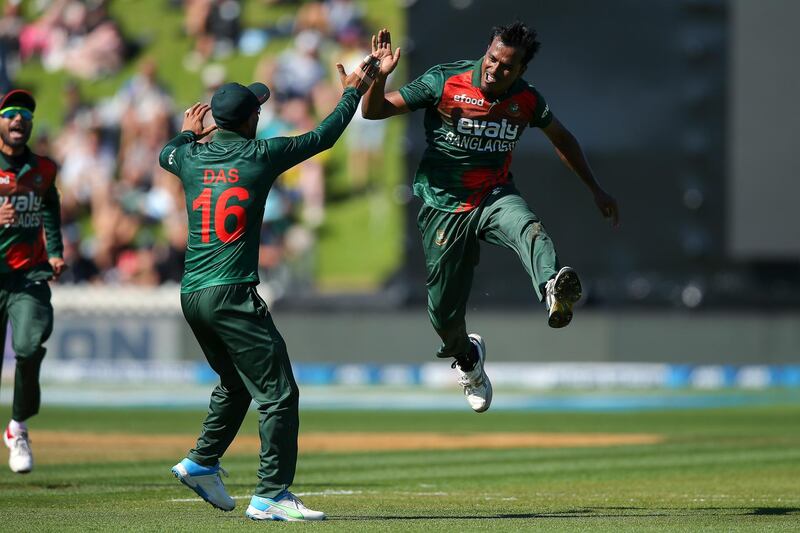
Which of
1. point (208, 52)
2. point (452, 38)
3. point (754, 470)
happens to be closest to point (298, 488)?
point (754, 470)

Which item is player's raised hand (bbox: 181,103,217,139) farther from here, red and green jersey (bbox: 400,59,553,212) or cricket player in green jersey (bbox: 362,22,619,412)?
red and green jersey (bbox: 400,59,553,212)

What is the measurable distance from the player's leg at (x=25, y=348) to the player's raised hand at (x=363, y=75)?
3.49 meters

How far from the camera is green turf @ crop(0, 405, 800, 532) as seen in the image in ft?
27.0

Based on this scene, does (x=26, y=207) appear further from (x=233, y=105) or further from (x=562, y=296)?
(x=562, y=296)

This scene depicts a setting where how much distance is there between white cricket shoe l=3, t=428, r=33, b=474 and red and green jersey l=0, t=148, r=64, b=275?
1319 mm

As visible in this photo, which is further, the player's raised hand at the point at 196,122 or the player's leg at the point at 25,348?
the player's leg at the point at 25,348

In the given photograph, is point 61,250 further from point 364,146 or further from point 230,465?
point 364,146

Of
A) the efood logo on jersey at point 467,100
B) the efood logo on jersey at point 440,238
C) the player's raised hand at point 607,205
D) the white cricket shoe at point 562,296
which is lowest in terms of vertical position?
the white cricket shoe at point 562,296

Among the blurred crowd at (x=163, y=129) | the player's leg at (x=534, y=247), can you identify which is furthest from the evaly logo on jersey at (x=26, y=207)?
the blurred crowd at (x=163, y=129)

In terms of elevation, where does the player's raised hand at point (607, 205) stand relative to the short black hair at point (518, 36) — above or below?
below

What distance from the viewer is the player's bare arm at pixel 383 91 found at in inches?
359

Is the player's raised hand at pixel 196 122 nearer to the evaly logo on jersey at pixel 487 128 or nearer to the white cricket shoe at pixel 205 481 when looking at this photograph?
the evaly logo on jersey at pixel 487 128

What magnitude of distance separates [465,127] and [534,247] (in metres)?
1.11

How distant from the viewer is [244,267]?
8.29 m
